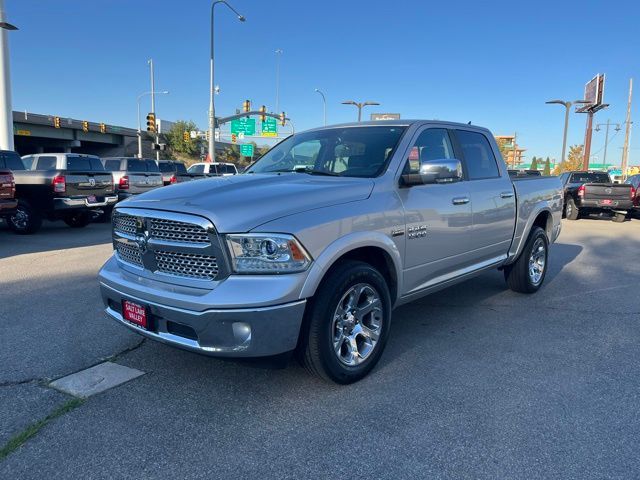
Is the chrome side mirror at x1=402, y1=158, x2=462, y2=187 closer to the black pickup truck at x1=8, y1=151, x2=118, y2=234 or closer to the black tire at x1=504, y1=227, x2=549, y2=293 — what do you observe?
the black tire at x1=504, y1=227, x2=549, y2=293

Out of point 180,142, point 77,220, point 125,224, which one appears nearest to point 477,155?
point 125,224

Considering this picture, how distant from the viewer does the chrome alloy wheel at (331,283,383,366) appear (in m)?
3.47

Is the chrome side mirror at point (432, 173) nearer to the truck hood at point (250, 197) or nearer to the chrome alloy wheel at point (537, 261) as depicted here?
the truck hood at point (250, 197)

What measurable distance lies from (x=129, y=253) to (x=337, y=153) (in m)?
1.91

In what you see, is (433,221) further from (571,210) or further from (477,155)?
(571,210)

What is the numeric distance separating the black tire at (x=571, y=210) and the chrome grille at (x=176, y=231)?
1699cm

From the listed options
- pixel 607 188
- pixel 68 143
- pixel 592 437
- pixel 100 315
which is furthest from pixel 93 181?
pixel 68 143

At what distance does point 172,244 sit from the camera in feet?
10.6

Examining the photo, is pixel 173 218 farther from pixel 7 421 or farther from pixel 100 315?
pixel 100 315

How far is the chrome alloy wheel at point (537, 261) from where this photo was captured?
6211 millimetres

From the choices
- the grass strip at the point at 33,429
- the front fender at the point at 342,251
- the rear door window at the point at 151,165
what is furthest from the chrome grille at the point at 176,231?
the rear door window at the point at 151,165

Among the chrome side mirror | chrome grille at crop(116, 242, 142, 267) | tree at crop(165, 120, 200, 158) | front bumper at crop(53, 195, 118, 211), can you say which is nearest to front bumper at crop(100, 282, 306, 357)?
chrome grille at crop(116, 242, 142, 267)

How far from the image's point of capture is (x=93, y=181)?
11914mm

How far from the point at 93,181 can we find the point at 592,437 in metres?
11.6
